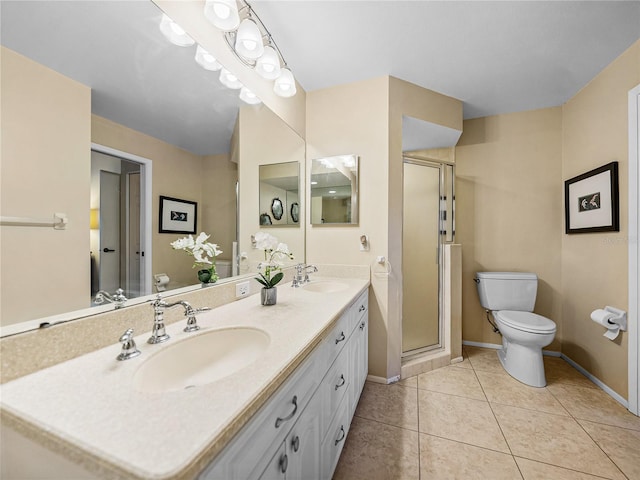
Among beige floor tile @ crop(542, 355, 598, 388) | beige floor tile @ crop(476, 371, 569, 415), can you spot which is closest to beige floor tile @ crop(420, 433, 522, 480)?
beige floor tile @ crop(476, 371, 569, 415)

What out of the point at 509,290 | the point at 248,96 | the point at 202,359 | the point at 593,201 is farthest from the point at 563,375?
the point at 248,96

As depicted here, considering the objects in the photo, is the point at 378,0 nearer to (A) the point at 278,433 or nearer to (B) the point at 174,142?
(B) the point at 174,142

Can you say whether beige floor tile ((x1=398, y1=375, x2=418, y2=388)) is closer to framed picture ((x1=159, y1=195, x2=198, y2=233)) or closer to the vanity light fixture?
framed picture ((x1=159, y1=195, x2=198, y2=233))

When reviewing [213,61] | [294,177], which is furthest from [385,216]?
[213,61]

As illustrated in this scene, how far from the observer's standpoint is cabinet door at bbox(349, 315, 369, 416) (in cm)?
146

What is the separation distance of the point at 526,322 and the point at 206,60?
281 cm

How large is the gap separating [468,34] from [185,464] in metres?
2.30

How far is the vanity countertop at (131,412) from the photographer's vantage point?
386 millimetres

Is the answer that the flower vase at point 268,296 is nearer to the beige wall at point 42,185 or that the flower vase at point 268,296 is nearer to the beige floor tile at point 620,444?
the beige wall at point 42,185

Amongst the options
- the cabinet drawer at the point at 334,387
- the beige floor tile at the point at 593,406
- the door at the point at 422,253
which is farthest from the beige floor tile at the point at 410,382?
the beige floor tile at the point at 593,406

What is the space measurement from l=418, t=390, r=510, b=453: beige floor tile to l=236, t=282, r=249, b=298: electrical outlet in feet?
4.38

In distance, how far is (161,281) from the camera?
1.01 meters

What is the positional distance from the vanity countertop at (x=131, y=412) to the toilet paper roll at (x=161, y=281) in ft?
0.84

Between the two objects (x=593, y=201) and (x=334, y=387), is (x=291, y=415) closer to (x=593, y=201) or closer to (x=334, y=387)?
(x=334, y=387)
